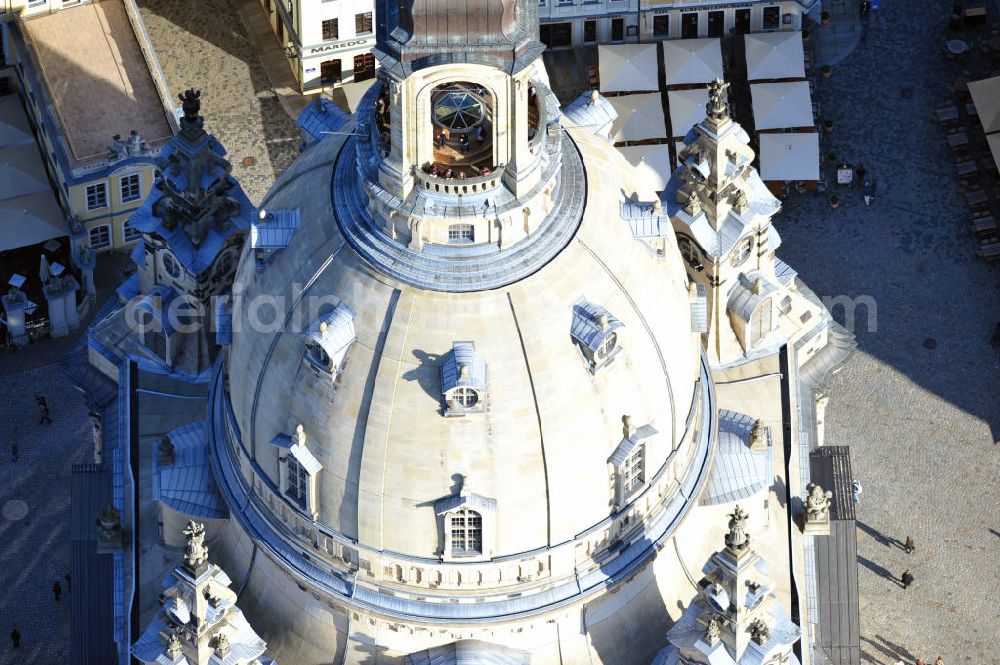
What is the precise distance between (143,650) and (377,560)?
42.4ft

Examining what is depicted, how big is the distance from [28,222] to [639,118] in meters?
43.6

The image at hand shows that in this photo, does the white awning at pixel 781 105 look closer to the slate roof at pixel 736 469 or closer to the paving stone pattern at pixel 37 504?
the slate roof at pixel 736 469

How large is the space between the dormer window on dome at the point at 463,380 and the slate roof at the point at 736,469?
839 inches

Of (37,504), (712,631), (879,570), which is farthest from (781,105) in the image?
(712,631)

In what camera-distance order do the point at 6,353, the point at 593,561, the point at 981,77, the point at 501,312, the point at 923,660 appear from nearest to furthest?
the point at 501,312 < the point at 593,561 < the point at 923,660 < the point at 6,353 < the point at 981,77

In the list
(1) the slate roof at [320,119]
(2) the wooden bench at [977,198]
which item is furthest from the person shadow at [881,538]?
(1) the slate roof at [320,119]

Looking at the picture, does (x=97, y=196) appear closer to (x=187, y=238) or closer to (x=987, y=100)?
(x=187, y=238)

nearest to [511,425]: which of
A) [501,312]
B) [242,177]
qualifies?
[501,312]

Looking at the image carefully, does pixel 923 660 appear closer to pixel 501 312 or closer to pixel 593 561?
pixel 593 561

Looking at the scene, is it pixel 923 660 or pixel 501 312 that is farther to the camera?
pixel 923 660

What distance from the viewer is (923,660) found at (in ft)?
551

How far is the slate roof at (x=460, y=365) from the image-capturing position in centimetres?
12631

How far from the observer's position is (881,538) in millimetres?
174250

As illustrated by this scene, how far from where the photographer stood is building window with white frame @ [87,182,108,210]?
18312 cm
